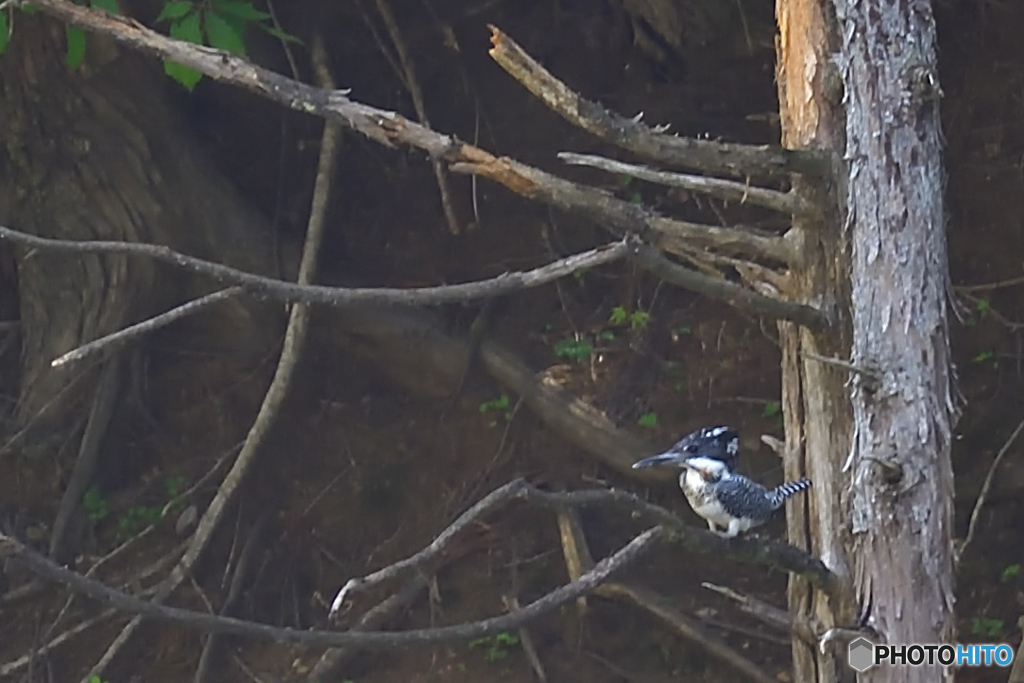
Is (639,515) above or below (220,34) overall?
below

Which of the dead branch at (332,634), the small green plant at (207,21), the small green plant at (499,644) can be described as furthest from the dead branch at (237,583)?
the small green plant at (207,21)

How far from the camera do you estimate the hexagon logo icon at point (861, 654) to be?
2320mm

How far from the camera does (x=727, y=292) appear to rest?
7.52 feet

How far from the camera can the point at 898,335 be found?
2301mm

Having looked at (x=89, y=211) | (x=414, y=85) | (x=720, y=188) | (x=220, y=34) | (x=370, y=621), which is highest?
(x=414, y=85)

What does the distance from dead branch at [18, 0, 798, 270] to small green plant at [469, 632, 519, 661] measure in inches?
93.7

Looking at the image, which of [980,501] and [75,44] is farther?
[75,44]

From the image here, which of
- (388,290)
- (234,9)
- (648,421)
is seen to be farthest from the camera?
(648,421)

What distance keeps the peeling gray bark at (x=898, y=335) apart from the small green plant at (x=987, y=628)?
2.07 m

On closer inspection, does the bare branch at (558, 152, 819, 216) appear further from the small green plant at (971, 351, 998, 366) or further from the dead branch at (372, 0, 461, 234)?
the dead branch at (372, 0, 461, 234)

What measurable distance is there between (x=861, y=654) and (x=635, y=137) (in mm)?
950

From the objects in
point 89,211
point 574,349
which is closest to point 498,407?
point 574,349

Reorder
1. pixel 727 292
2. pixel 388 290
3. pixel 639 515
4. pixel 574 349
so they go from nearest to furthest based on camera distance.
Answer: pixel 639 515 < pixel 727 292 < pixel 388 290 < pixel 574 349
